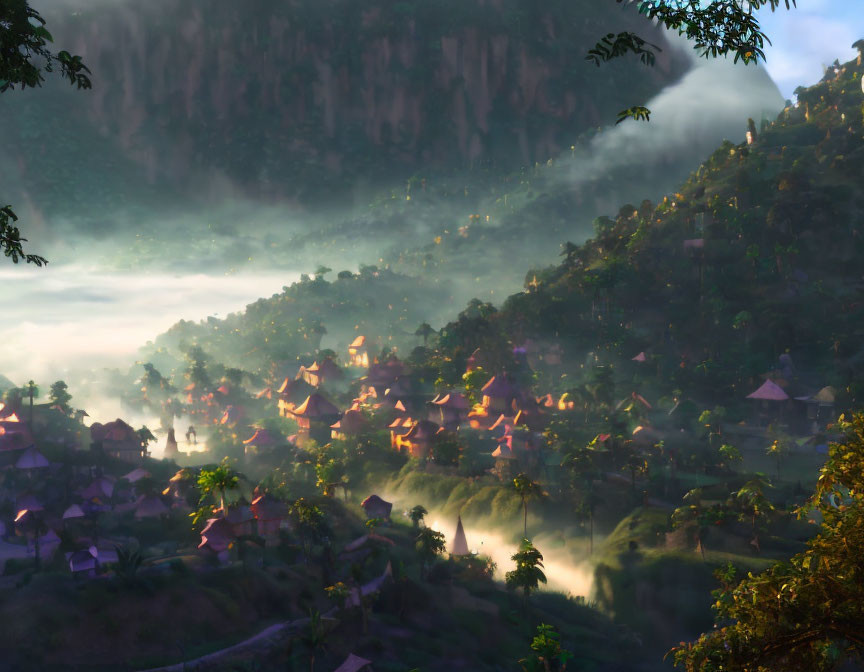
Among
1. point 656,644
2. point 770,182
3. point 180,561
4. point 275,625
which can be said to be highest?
point 770,182

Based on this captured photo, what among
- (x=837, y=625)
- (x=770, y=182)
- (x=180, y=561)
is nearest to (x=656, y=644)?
(x=180, y=561)

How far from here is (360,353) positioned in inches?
4715

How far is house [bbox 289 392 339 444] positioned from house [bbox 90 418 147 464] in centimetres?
1901

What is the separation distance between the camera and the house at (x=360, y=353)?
11844cm

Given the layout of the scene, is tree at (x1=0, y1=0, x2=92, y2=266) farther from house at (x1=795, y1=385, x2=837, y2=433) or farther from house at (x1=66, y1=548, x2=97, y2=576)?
house at (x1=795, y1=385, x2=837, y2=433)

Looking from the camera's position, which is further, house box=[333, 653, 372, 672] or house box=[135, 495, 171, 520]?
house box=[135, 495, 171, 520]

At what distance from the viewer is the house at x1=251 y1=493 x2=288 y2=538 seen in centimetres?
5556

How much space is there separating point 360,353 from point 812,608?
107 m

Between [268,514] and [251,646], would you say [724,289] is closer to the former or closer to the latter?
[268,514]

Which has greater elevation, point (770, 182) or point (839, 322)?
point (770, 182)

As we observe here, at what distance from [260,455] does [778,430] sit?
179 ft

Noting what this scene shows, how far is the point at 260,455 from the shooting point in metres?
84.4

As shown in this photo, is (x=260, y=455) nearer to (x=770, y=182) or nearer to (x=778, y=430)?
(x=778, y=430)

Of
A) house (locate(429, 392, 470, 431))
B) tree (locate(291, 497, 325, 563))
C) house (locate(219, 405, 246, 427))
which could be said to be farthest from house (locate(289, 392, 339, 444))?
tree (locate(291, 497, 325, 563))
